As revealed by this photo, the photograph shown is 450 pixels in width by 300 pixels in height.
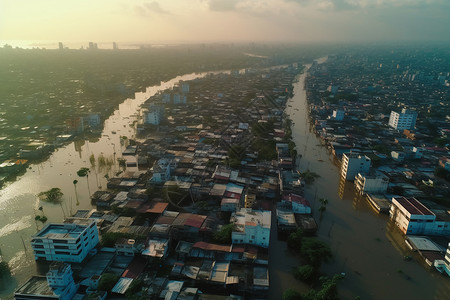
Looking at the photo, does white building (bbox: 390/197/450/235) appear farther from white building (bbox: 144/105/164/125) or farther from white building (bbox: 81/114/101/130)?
white building (bbox: 81/114/101/130)

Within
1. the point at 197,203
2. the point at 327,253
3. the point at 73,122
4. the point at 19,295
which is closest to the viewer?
the point at 19,295

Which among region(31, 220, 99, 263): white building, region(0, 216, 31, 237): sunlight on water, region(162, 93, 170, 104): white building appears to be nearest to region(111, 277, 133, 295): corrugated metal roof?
region(31, 220, 99, 263): white building

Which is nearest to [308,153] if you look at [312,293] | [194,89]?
[312,293]

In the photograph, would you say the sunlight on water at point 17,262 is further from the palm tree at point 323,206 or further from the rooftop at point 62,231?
the palm tree at point 323,206

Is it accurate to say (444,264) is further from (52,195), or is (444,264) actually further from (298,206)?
(52,195)

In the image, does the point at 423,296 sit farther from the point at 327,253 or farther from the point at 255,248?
the point at 255,248

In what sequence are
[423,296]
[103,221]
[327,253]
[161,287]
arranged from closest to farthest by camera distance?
[161,287] → [423,296] → [327,253] → [103,221]

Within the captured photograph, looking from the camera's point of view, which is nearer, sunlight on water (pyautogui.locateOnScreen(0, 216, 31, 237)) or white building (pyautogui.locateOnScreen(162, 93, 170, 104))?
sunlight on water (pyautogui.locateOnScreen(0, 216, 31, 237))
